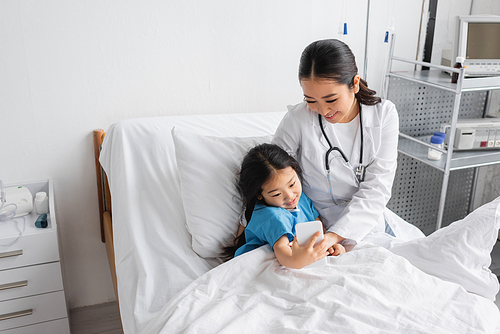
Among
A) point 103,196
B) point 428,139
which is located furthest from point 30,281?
point 428,139

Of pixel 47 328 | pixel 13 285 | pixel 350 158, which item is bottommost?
pixel 47 328

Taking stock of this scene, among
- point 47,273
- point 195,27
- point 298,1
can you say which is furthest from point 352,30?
point 47,273

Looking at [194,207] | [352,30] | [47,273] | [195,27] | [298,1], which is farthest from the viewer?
[352,30]

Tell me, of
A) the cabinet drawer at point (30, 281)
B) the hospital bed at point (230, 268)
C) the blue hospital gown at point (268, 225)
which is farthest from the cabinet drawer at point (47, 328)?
the blue hospital gown at point (268, 225)

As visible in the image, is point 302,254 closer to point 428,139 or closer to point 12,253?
point 12,253

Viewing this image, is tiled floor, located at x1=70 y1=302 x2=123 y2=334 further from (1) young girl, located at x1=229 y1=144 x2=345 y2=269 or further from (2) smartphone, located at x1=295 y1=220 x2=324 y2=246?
(2) smartphone, located at x1=295 y1=220 x2=324 y2=246

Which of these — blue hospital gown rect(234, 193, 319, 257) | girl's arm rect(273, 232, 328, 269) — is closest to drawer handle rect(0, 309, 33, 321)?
blue hospital gown rect(234, 193, 319, 257)

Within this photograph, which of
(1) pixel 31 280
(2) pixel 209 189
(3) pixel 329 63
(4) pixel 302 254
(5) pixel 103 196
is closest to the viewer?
(4) pixel 302 254

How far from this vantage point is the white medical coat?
1441 millimetres

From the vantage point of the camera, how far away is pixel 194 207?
1.42 meters

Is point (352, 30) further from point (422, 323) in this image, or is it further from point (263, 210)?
point (422, 323)

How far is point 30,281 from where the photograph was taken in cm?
155

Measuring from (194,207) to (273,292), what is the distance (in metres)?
0.45

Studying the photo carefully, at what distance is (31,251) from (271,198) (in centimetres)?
90
